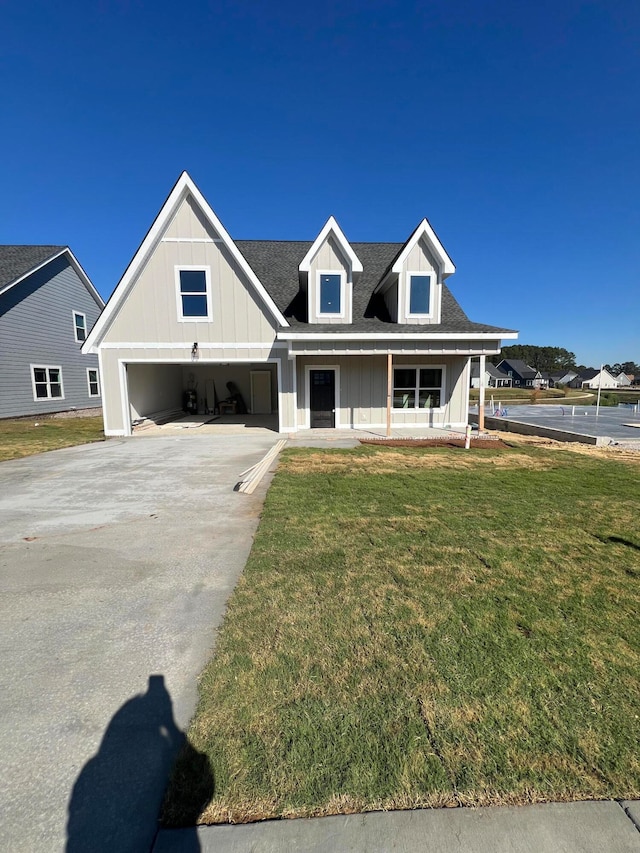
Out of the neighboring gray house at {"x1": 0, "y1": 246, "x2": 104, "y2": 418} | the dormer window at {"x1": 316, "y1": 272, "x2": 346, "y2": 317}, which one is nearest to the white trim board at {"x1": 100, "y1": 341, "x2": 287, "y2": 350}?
the dormer window at {"x1": 316, "y1": 272, "x2": 346, "y2": 317}

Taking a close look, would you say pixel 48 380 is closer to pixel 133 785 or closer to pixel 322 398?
pixel 322 398

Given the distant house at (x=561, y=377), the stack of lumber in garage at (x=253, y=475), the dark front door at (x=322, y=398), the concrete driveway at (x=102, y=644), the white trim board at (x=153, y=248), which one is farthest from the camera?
the distant house at (x=561, y=377)

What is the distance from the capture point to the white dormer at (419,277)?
12.7 metres

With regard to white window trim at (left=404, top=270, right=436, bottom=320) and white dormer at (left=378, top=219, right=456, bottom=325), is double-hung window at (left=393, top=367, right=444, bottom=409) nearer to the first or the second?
white dormer at (left=378, top=219, right=456, bottom=325)

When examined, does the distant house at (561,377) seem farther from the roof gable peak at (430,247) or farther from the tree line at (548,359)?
the roof gable peak at (430,247)

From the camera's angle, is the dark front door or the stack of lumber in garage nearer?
the stack of lumber in garage

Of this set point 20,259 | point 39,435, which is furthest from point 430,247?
point 20,259

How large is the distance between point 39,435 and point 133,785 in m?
15.1

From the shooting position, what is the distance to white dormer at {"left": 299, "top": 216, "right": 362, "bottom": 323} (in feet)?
41.3

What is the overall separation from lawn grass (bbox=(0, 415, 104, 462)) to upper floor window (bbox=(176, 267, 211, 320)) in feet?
17.0

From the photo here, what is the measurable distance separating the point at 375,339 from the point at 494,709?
10580 mm

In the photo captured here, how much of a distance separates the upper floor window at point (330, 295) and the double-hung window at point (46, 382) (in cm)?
1577

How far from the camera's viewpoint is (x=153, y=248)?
12.4m

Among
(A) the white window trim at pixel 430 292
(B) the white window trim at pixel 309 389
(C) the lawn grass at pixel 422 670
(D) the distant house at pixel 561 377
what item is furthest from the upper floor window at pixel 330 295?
(D) the distant house at pixel 561 377
